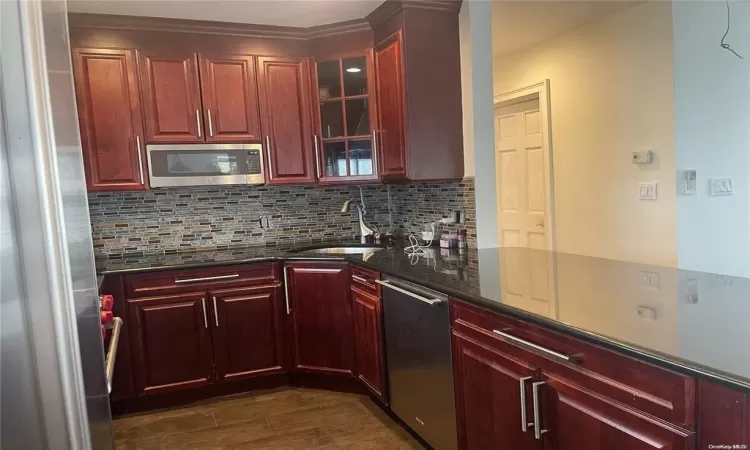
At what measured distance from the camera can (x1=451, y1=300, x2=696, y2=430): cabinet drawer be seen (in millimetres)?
1133

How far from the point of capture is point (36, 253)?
708mm

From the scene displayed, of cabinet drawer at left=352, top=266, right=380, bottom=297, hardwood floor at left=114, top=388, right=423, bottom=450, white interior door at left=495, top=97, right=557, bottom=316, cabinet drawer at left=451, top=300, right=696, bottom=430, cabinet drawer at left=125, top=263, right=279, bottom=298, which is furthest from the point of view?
white interior door at left=495, top=97, right=557, bottom=316

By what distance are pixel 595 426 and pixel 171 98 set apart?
2813 millimetres

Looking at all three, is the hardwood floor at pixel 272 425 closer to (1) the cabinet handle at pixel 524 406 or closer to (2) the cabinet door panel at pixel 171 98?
(1) the cabinet handle at pixel 524 406

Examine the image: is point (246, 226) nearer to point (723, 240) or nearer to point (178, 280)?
point (178, 280)

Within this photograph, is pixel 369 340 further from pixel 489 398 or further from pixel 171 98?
pixel 171 98

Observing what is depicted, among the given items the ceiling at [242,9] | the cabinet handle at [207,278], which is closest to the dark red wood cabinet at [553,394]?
the cabinet handle at [207,278]

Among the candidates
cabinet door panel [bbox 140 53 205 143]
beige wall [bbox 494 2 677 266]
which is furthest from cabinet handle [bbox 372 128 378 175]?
beige wall [bbox 494 2 677 266]

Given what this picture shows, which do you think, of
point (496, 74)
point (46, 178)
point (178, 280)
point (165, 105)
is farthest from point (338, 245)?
point (46, 178)

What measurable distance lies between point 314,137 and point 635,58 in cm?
210

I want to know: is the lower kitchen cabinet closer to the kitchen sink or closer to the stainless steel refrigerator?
the kitchen sink

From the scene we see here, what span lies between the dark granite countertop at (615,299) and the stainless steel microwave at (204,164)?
661 millimetres

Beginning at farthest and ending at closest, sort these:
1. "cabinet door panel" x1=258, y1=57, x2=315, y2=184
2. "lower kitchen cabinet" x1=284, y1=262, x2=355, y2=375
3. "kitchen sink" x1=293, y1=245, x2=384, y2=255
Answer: "kitchen sink" x1=293, y1=245, x2=384, y2=255 < "cabinet door panel" x1=258, y1=57, x2=315, y2=184 < "lower kitchen cabinet" x1=284, y1=262, x2=355, y2=375

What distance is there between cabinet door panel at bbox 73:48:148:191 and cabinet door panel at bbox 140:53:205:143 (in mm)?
64
